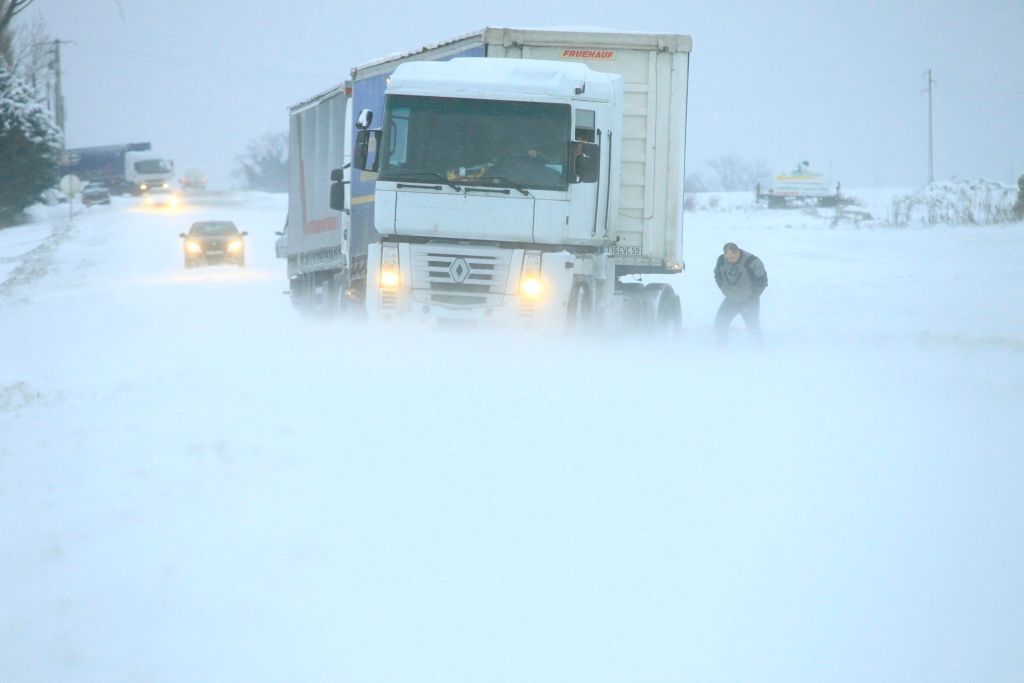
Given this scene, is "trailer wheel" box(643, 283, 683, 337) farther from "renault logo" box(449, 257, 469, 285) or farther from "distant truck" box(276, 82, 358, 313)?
"renault logo" box(449, 257, 469, 285)

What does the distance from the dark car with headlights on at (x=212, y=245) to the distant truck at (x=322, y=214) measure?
18.8 m

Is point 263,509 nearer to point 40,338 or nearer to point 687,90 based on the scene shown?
point 687,90

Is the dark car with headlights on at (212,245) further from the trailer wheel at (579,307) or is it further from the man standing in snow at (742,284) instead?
the trailer wheel at (579,307)

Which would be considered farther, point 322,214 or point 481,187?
point 322,214

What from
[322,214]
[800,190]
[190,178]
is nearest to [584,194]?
[322,214]

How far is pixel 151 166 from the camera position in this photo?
90938 millimetres

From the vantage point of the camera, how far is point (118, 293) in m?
30.8

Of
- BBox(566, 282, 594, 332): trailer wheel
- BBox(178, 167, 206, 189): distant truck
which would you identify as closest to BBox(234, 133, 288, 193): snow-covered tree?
BBox(178, 167, 206, 189): distant truck

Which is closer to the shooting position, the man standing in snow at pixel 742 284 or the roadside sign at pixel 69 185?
the man standing in snow at pixel 742 284

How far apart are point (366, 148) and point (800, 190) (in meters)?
64.2

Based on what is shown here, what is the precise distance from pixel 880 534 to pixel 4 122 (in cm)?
5666

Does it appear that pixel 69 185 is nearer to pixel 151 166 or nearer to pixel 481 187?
pixel 151 166

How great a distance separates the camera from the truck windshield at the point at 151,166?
9069 cm

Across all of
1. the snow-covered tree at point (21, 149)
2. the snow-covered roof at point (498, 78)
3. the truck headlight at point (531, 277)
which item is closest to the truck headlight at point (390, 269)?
the truck headlight at point (531, 277)
